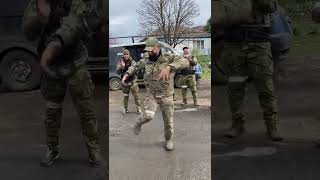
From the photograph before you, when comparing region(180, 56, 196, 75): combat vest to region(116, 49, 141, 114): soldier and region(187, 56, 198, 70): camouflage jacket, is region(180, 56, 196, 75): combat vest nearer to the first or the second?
region(187, 56, 198, 70): camouflage jacket

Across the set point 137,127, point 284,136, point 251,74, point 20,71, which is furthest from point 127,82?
point 284,136

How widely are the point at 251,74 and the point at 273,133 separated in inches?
15.6

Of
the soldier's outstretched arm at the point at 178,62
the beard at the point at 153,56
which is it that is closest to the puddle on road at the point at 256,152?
the soldier's outstretched arm at the point at 178,62

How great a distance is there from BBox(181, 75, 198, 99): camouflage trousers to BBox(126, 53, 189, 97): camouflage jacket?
0.07m

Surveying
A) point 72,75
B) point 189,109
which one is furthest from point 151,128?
point 72,75

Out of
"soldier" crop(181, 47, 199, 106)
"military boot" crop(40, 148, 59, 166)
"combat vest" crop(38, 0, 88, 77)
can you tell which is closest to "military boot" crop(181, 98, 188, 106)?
"soldier" crop(181, 47, 199, 106)

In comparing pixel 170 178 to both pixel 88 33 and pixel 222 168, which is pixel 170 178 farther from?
pixel 88 33

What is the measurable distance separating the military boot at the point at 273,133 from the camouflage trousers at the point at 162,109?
604 millimetres

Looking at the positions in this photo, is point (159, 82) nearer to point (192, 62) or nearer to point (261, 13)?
point (192, 62)

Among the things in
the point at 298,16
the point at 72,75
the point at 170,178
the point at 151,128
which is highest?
the point at 298,16

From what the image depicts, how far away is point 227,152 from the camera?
4.98m

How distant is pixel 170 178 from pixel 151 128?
Answer: 1.12ft

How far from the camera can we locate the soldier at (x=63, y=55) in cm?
476

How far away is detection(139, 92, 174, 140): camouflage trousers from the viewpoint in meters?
4.90
